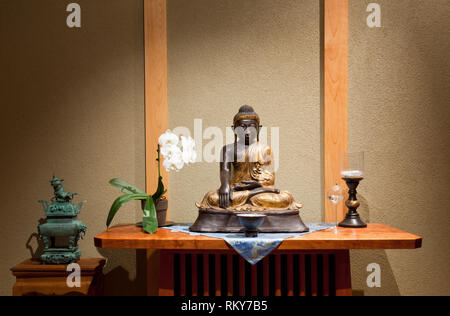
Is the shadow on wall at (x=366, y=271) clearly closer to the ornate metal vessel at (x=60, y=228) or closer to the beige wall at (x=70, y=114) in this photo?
the beige wall at (x=70, y=114)

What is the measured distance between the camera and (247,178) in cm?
237

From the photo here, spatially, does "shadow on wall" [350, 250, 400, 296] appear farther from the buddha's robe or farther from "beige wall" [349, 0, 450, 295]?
the buddha's robe

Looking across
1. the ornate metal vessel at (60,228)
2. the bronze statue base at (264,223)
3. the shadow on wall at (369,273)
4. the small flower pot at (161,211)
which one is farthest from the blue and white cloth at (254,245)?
the ornate metal vessel at (60,228)

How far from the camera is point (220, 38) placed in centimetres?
276

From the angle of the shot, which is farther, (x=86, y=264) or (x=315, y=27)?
(x=315, y=27)

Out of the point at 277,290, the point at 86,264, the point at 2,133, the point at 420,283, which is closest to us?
the point at 277,290

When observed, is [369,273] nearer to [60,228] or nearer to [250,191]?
[250,191]

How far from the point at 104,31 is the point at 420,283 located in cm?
253

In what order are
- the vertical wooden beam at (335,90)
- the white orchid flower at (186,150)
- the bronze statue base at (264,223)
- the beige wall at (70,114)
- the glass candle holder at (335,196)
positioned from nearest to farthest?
the bronze statue base at (264,223)
the white orchid flower at (186,150)
the glass candle holder at (335,196)
the vertical wooden beam at (335,90)
the beige wall at (70,114)

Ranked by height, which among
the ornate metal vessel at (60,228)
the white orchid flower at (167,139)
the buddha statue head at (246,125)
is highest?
the buddha statue head at (246,125)

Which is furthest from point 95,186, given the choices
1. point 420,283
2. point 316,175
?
point 420,283

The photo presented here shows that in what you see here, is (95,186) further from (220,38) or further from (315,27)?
(315,27)

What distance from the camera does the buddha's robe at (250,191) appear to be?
7.33 feet

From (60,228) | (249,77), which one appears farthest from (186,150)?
(60,228)
